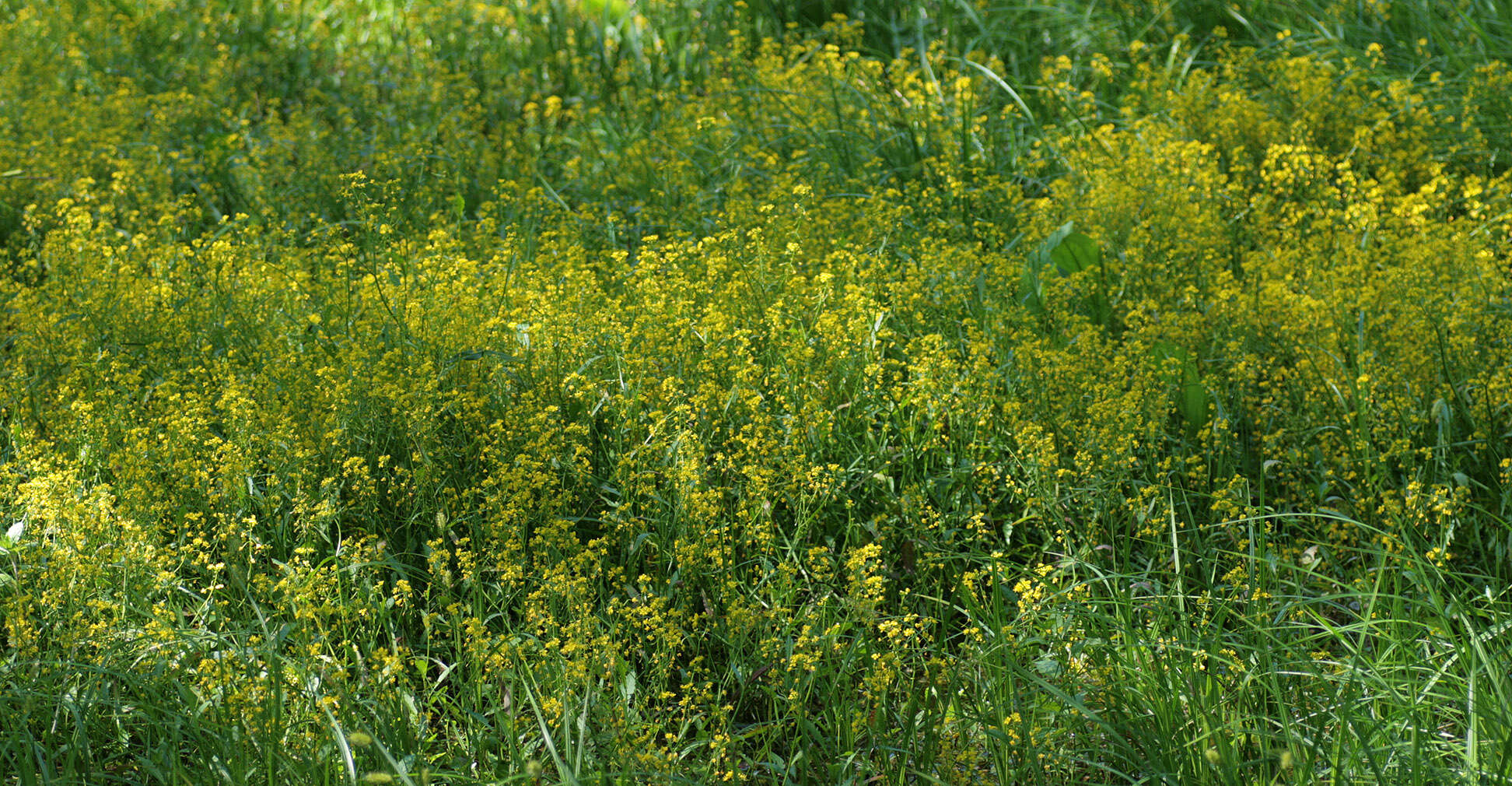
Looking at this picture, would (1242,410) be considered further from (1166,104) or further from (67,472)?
(67,472)

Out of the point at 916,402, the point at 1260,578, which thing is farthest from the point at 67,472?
the point at 1260,578

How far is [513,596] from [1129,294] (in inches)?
79.0

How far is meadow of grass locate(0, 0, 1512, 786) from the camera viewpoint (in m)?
2.27

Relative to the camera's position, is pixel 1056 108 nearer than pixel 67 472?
No

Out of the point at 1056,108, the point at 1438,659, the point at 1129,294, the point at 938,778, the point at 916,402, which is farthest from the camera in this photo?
the point at 1056,108

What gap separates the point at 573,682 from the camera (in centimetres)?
225

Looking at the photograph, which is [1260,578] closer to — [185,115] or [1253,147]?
[1253,147]

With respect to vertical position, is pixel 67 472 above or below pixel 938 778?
above

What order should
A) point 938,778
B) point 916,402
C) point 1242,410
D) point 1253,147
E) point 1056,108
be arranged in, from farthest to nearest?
1. point 1056,108
2. point 1253,147
3. point 1242,410
4. point 916,402
5. point 938,778

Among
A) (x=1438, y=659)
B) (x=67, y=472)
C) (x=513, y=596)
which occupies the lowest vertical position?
(x=1438, y=659)

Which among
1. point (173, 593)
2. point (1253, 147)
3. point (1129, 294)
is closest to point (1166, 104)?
point (1253, 147)

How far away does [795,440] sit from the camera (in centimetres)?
299

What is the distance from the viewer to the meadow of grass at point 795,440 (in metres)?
2.27

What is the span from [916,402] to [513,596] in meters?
1.02
